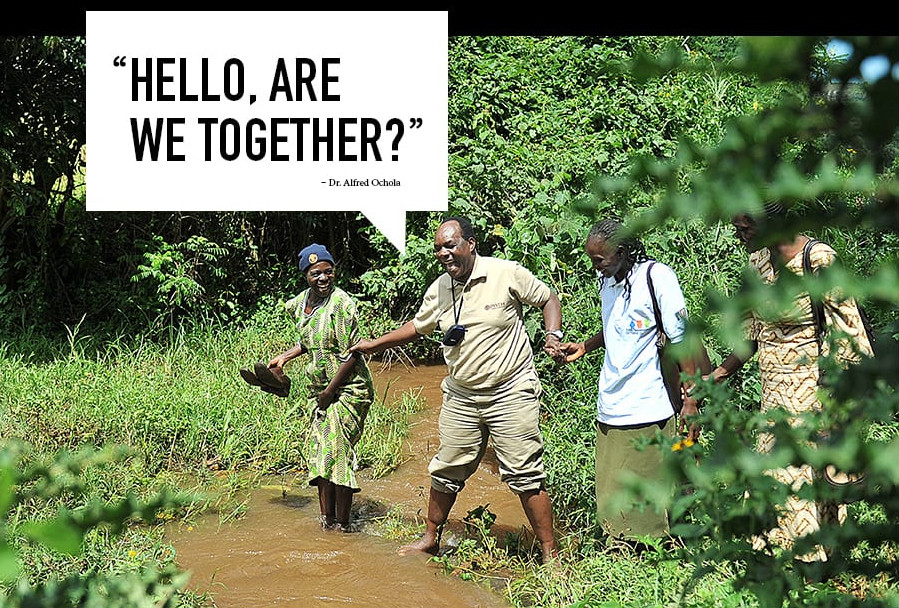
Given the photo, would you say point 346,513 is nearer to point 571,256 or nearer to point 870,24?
point 571,256

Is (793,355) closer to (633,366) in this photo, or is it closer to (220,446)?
(633,366)

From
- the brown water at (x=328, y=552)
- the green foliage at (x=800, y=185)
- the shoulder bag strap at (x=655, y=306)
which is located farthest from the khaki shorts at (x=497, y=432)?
the green foliage at (x=800, y=185)

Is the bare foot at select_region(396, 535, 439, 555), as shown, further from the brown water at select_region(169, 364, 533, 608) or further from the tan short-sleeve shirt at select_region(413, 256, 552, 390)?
the tan short-sleeve shirt at select_region(413, 256, 552, 390)

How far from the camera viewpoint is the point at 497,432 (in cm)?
496

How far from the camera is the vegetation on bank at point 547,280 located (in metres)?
1.12

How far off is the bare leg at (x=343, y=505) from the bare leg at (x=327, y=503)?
0.02 meters

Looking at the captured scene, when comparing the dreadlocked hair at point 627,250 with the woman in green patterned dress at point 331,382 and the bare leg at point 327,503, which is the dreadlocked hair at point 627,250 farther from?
the bare leg at point 327,503

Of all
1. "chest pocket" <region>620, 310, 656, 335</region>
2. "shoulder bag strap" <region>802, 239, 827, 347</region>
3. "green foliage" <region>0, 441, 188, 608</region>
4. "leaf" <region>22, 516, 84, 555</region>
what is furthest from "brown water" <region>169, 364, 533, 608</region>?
"leaf" <region>22, 516, 84, 555</region>

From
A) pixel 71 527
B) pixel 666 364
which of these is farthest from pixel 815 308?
pixel 71 527

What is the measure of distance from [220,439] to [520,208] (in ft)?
9.75

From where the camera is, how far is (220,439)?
6.82 metres

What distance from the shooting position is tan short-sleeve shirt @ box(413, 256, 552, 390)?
4.89m

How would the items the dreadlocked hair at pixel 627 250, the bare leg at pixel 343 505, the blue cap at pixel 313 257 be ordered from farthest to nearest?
the bare leg at pixel 343 505 < the blue cap at pixel 313 257 < the dreadlocked hair at pixel 627 250

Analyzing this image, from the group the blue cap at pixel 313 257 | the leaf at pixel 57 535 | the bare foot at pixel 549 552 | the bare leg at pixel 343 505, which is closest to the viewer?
the leaf at pixel 57 535
